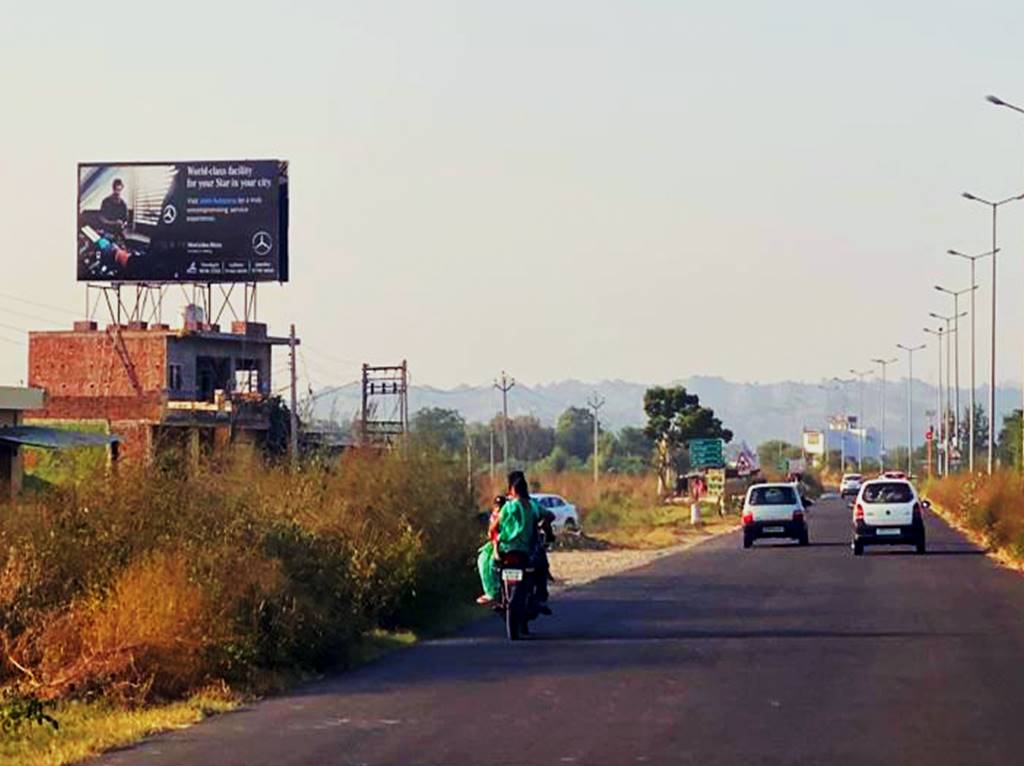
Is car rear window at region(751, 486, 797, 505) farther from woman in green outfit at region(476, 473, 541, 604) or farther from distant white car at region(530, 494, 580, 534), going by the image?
woman in green outfit at region(476, 473, 541, 604)

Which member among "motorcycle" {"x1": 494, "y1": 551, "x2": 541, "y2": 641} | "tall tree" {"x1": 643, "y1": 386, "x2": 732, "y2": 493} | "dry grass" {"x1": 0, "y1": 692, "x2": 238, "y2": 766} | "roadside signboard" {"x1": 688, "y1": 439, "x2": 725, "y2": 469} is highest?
"tall tree" {"x1": 643, "y1": 386, "x2": 732, "y2": 493}

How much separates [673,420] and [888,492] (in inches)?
2868

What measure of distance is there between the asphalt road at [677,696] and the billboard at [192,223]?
3699cm

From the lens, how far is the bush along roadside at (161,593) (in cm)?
1697

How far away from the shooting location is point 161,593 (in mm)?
17375

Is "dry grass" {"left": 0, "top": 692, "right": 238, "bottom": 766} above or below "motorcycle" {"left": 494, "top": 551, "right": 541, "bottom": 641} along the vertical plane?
below

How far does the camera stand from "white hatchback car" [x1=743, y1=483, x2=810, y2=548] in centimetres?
5172

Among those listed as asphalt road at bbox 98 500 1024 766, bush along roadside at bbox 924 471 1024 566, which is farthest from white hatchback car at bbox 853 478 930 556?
asphalt road at bbox 98 500 1024 766

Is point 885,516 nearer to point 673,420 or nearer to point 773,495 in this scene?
point 773,495

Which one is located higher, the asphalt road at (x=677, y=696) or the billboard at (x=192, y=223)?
the billboard at (x=192, y=223)

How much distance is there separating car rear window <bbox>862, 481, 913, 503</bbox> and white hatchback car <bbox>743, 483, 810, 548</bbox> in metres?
6.35

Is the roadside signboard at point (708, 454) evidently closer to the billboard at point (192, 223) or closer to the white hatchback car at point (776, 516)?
the billboard at point (192, 223)

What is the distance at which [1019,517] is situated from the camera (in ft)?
146

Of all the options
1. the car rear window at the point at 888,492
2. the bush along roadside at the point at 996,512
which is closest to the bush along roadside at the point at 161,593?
the bush along roadside at the point at 996,512
